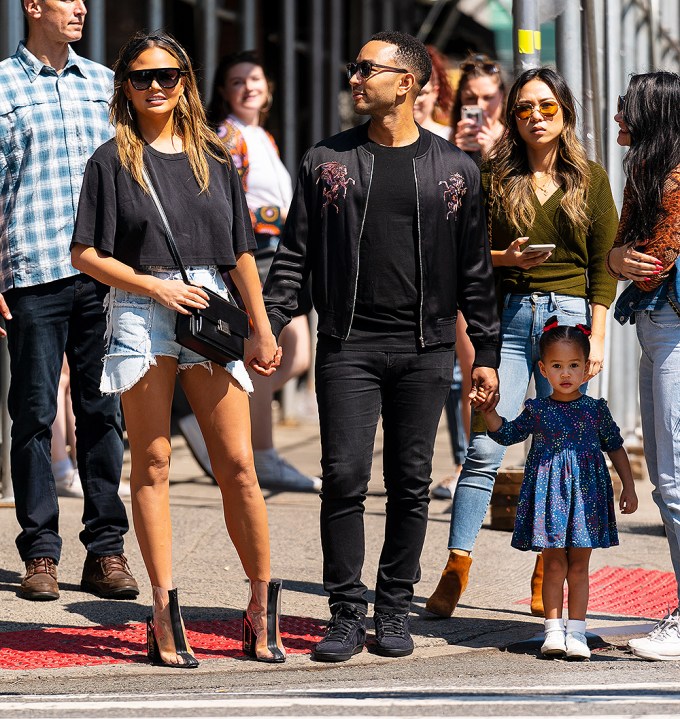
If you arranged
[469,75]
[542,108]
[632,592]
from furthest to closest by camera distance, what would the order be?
[469,75], [632,592], [542,108]

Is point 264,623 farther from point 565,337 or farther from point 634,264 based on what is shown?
point 634,264

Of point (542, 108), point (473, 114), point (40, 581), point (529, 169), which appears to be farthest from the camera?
point (473, 114)

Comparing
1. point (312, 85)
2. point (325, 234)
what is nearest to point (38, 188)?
point (325, 234)

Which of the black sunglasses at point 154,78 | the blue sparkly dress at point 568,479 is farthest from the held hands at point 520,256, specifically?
the black sunglasses at point 154,78

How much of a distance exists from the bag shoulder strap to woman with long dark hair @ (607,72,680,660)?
4.84ft

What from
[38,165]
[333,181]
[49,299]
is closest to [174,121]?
[333,181]

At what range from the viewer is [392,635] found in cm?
507

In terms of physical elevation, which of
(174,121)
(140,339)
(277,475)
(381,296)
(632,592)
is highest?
(174,121)

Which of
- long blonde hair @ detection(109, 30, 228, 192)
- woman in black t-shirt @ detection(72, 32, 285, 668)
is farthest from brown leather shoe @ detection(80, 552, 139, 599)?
long blonde hair @ detection(109, 30, 228, 192)

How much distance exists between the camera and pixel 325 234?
198 inches

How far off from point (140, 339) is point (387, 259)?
0.85 m

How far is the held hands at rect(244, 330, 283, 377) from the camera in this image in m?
4.95

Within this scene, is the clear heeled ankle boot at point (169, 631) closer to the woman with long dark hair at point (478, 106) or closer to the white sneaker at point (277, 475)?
the woman with long dark hair at point (478, 106)

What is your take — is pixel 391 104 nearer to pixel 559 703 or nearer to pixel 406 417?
pixel 406 417
